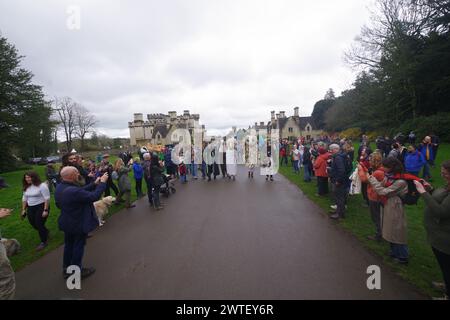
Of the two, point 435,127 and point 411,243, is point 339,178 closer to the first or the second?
point 411,243

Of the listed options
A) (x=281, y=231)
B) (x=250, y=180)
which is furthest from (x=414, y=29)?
(x=281, y=231)

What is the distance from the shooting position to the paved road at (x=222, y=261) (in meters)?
3.10

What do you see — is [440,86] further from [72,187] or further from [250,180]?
[72,187]

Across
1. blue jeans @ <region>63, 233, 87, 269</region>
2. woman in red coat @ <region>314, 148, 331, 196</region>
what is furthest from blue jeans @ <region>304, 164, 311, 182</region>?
blue jeans @ <region>63, 233, 87, 269</region>

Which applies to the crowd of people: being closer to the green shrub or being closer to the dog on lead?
Answer: the dog on lead

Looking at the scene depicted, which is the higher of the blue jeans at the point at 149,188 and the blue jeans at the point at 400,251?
the blue jeans at the point at 149,188

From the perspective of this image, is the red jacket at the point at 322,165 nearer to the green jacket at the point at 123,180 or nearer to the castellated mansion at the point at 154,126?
the green jacket at the point at 123,180

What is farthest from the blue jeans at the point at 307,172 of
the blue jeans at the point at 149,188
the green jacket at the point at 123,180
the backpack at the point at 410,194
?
the green jacket at the point at 123,180

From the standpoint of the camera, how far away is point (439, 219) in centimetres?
266

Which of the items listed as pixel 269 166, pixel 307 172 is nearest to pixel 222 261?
pixel 307 172

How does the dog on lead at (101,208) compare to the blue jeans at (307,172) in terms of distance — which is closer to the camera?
the dog on lead at (101,208)

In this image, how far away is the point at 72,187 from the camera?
336 cm
